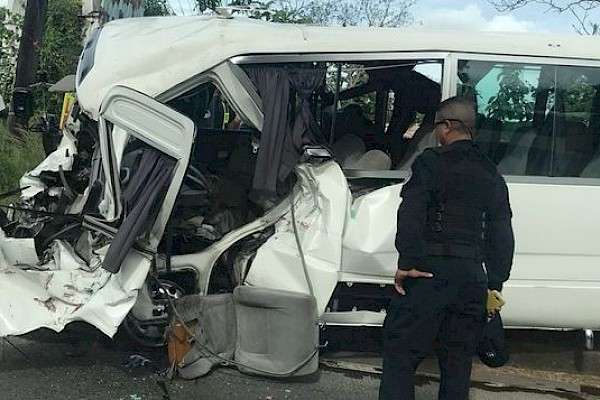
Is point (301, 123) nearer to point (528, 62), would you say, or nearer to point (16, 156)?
point (528, 62)

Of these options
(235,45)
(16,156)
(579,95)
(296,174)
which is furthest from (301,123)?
(16,156)

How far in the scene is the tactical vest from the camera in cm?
335

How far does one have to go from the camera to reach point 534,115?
4.55m

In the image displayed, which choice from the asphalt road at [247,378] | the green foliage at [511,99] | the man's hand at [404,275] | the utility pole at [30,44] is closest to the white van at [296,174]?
the green foliage at [511,99]

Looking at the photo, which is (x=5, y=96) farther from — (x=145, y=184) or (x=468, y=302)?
(x=468, y=302)

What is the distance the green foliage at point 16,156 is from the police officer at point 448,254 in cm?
624

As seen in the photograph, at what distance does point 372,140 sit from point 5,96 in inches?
366

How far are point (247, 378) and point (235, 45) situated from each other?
2.01 m

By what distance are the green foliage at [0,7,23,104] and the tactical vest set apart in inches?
415

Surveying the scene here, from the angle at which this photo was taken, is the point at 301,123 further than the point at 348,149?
No

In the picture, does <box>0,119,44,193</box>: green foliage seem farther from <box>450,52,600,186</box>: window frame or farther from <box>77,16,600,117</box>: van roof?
<box>450,52,600,186</box>: window frame

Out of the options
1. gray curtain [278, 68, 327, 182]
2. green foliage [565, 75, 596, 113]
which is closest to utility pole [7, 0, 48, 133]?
gray curtain [278, 68, 327, 182]

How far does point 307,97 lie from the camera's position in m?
4.44

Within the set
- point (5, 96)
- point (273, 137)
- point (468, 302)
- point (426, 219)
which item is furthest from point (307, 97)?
point (5, 96)
